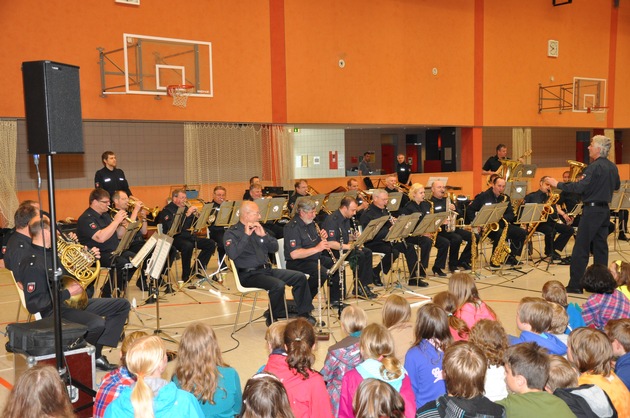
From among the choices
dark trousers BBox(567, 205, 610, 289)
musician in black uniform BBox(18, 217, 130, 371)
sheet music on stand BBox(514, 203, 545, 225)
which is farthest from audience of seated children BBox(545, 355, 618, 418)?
sheet music on stand BBox(514, 203, 545, 225)

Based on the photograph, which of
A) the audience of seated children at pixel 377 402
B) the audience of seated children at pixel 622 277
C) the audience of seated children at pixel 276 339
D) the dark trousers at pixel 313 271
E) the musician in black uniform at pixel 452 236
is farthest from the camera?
the musician in black uniform at pixel 452 236

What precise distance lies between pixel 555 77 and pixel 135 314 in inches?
616

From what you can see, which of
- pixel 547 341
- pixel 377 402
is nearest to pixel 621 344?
pixel 547 341

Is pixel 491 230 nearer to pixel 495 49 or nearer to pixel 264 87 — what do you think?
pixel 264 87

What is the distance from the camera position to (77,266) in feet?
19.2

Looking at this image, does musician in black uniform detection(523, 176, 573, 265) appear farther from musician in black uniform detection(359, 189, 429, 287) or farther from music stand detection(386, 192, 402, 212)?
musician in black uniform detection(359, 189, 429, 287)

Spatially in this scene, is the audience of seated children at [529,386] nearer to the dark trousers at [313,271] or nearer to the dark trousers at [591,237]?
the dark trousers at [313,271]

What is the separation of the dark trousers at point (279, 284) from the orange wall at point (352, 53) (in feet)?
20.4

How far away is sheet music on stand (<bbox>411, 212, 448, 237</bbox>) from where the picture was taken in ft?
30.0

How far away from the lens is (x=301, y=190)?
12.1 m

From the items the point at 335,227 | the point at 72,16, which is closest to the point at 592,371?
the point at 335,227

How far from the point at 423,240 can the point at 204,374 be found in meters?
6.64

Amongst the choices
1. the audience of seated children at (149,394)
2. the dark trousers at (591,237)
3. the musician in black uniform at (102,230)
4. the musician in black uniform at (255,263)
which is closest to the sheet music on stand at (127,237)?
the musician in black uniform at (102,230)

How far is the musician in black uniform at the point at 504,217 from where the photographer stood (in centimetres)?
1084
